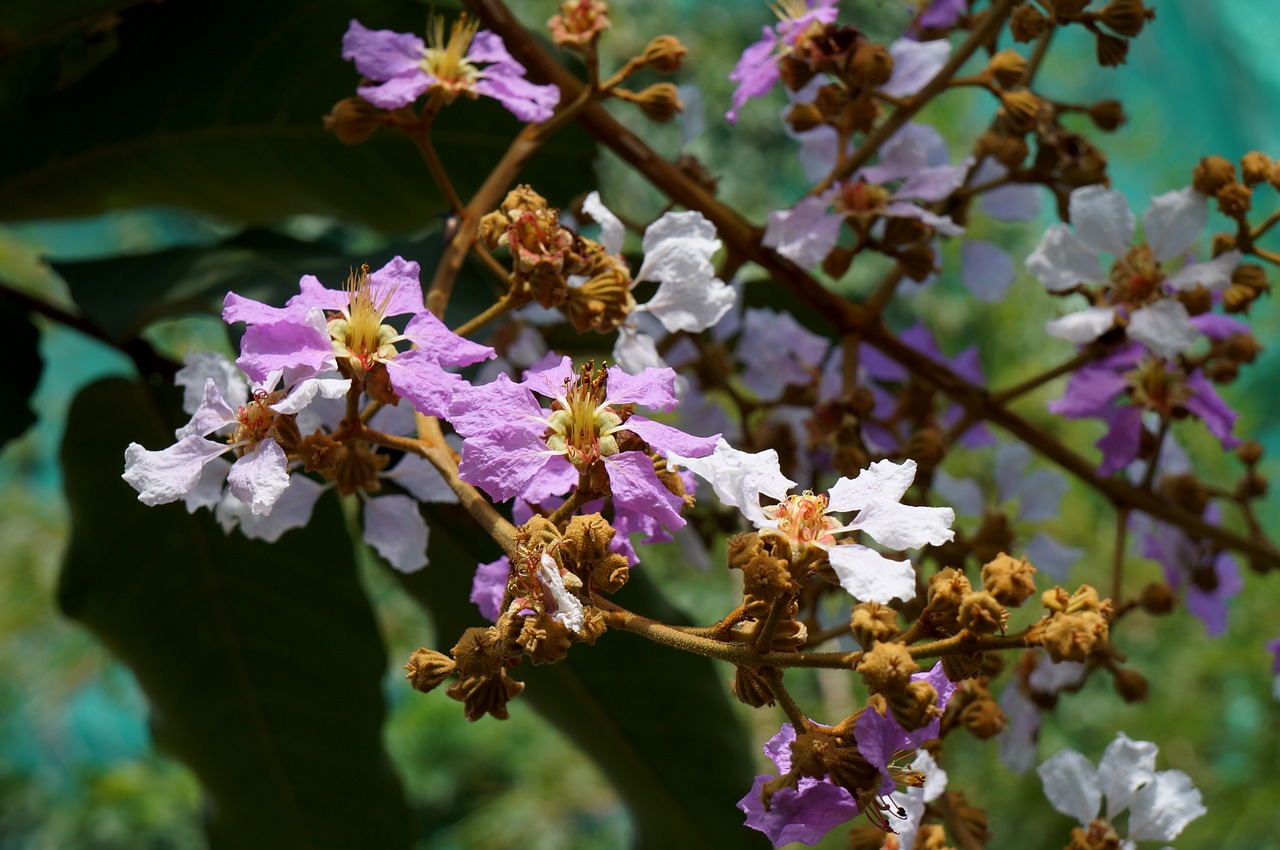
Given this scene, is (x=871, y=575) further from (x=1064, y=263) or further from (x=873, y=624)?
(x=1064, y=263)

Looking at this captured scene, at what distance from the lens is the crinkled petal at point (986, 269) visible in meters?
0.99

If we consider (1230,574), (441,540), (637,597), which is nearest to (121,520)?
(441,540)

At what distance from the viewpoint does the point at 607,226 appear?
24.1 inches

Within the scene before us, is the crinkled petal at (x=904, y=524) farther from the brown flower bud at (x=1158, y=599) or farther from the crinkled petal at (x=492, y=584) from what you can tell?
the brown flower bud at (x=1158, y=599)

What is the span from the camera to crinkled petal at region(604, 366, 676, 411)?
48cm

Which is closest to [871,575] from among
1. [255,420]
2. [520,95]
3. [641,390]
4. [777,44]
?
[641,390]

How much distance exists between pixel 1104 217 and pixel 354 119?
17.2 inches

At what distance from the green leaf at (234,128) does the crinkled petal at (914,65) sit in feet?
0.79

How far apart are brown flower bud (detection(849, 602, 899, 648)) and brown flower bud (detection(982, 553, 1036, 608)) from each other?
1.5 inches

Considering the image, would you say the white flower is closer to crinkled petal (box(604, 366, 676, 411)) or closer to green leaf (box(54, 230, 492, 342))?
crinkled petal (box(604, 366, 676, 411))

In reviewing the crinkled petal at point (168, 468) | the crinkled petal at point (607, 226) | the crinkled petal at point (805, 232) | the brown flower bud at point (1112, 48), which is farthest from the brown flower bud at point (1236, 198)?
the crinkled petal at point (168, 468)

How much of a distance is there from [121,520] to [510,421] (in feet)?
2.06

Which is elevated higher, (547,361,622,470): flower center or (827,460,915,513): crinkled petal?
(827,460,915,513): crinkled petal

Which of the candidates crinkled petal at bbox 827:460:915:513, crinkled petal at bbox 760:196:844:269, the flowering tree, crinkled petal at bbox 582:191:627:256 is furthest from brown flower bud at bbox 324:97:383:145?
crinkled petal at bbox 827:460:915:513
